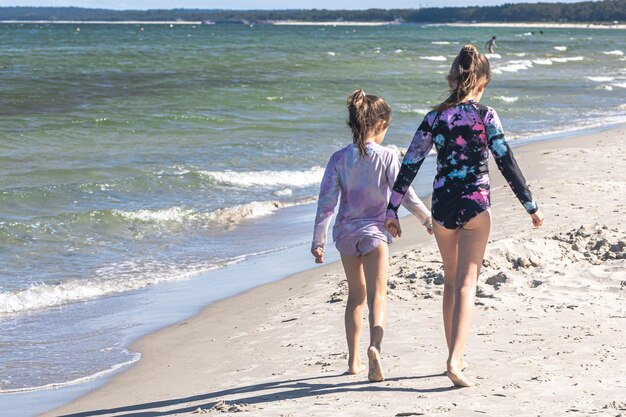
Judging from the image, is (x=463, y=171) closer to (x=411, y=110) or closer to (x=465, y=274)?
(x=465, y=274)

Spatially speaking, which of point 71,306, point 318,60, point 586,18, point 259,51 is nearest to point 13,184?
point 71,306

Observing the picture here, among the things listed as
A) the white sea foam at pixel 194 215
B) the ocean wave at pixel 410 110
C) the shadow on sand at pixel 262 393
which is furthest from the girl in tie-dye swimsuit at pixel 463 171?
the ocean wave at pixel 410 110

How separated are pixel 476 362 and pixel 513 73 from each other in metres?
41.1

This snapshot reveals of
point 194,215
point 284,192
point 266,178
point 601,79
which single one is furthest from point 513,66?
point 194,215

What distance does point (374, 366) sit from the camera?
16.6 ft

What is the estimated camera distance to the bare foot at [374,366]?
5027 millimetres

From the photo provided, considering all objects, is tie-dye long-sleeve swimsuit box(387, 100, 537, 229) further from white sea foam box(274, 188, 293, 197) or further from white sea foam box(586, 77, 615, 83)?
white sea foam box(586, 77, 615, 83)

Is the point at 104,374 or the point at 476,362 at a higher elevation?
the point at 476,362

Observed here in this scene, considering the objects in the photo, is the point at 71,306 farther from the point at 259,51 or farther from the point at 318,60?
the point at 259,51

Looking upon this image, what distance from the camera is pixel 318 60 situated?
5234cm

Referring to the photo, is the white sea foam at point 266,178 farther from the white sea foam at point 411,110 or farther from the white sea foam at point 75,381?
the white sea foam at point 411,110

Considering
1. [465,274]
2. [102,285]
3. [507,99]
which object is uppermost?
[465,274]

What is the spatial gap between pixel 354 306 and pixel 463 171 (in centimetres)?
96

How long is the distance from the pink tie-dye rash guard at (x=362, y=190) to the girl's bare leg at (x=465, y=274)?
0.29 metres
